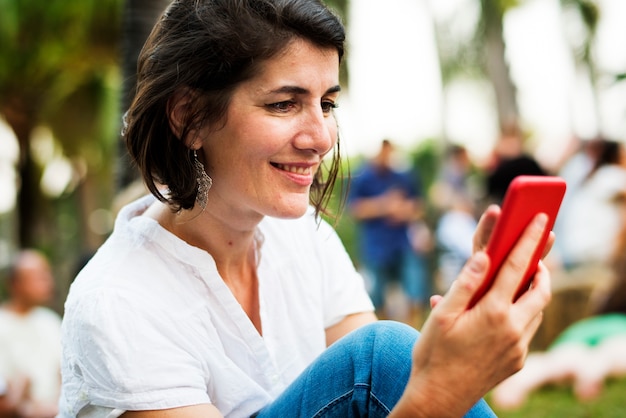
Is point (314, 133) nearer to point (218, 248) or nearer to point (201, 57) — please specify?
point (201, 57)

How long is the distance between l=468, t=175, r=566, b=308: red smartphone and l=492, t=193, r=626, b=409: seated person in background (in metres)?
3.19

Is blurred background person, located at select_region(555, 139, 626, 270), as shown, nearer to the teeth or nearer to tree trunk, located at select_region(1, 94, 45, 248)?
the teeth

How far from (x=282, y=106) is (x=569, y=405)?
3.24 m

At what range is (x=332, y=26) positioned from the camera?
2.05m

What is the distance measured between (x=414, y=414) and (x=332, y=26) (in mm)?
1055

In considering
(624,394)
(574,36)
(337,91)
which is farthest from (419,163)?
(337,91)

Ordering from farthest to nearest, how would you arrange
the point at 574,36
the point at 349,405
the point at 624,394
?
the point at 574,36 → the point at 624,394 → the point at 349,405

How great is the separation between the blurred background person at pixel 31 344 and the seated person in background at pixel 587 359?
291cm

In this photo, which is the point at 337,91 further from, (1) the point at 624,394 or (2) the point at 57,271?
(2) the point at 57,271

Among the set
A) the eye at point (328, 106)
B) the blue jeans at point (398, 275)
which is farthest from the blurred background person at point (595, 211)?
the eye at point (328, 106)

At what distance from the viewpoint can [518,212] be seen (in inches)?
55.8

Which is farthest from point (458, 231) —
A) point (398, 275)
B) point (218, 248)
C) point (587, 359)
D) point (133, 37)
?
point (218, 248)

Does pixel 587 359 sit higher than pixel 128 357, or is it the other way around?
pixel 128 357

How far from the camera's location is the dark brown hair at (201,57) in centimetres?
196
